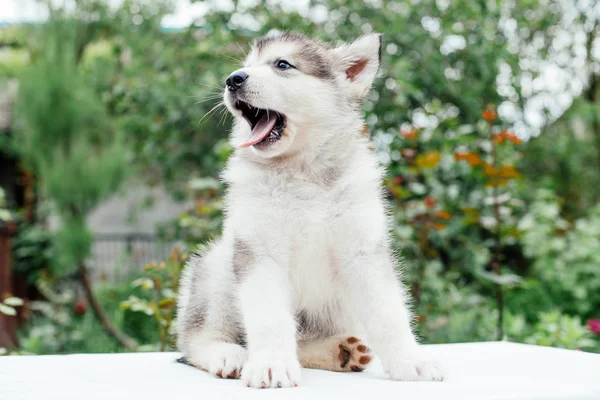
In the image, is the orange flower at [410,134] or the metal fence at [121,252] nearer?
the orange flower at [410,134]

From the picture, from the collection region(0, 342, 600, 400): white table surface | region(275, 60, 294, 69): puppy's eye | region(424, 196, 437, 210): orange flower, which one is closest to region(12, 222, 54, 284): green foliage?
region(424, 196, 437, 210): orange flower

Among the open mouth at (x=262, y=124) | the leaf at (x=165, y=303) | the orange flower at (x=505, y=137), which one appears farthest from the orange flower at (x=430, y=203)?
the open mouth at (x=262, y=124)

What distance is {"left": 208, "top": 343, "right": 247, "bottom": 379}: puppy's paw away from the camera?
6.88 feet

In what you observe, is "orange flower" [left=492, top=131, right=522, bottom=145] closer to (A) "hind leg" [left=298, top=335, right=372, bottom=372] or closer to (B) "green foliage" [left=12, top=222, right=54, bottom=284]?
(A) "hind leg" [left=298, top=335, right=372, bottom=372]

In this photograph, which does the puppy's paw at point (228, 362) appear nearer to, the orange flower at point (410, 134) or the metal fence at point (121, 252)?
the orange flower at point (410, 134)

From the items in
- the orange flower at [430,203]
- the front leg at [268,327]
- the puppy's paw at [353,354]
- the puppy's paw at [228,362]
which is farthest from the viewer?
the orange flower at [430,203]

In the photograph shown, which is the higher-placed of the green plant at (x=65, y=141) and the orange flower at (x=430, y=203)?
the green plant at (x=65, y=141)

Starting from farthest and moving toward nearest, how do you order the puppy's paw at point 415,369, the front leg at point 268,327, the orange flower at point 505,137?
the orange flower at point 505,137 → the puppy's paw at point 415,369 → the front leg at point 268,327

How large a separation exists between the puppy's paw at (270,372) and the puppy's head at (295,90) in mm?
667

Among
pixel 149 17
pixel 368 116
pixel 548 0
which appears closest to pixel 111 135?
pixel 149 17

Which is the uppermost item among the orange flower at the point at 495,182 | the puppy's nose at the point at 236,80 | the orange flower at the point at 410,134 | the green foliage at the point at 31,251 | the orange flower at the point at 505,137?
the orange flower at the point at 410,134

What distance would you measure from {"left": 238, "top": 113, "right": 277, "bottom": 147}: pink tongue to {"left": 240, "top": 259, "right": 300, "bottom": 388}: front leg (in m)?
0.40

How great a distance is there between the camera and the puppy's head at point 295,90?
2135 millimetres

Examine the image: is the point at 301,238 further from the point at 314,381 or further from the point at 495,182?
the point at 495,182
